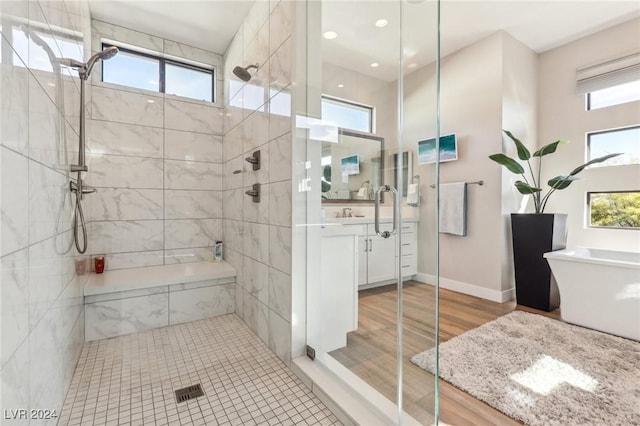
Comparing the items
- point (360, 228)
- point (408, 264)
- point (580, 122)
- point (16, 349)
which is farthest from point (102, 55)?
point (580, 122)

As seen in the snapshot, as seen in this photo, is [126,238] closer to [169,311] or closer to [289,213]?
[169,311]

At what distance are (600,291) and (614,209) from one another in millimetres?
1261

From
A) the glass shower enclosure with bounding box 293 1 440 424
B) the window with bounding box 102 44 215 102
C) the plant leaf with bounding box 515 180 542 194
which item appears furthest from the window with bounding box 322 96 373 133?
the plant leaf with bounding box 515 180 542 194

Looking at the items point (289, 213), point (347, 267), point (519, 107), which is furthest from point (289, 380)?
point (519, 107)

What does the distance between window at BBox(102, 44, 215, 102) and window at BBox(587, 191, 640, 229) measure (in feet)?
14.8

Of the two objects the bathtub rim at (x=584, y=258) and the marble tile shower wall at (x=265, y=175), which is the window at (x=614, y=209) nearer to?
the bathtub rim at (x=584, y=258)

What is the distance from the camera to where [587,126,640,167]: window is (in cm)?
301

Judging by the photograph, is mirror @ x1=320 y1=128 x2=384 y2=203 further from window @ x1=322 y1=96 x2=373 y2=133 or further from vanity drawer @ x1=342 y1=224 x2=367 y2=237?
vanity drawer @ x1=342 y1=224 x2=367 y2=237

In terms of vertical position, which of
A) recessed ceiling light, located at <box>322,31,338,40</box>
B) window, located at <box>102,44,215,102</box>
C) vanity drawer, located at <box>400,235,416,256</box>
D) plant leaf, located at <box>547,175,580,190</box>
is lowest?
vanity drawer, located at <box>400,235,416,256</box>

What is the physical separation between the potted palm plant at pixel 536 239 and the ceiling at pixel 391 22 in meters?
1.17

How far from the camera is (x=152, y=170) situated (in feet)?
9.73

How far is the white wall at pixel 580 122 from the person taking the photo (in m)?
3.03

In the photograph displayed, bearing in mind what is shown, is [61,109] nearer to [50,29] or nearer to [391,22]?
[50,29]

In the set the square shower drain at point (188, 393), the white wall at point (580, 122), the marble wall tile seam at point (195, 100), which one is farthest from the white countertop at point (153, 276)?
Result: the white wall at point (580, 122)
